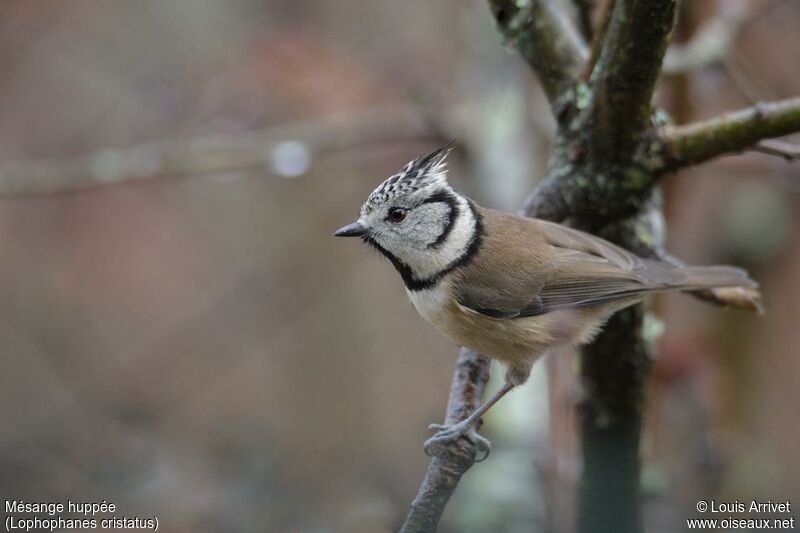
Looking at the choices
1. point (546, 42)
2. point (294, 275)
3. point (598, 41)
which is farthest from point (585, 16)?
point (294, 275)

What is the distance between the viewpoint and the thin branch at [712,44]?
3.46m

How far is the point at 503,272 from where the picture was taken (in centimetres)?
258

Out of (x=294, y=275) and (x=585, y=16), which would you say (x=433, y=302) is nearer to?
(x=585, y=16)

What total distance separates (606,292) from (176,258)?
174 inches

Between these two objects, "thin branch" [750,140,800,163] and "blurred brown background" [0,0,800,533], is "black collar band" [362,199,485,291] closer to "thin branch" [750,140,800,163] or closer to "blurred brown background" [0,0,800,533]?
"blurred brown background" [0,0,800,533]

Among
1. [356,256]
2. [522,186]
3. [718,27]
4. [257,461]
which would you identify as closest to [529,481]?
[257,461]

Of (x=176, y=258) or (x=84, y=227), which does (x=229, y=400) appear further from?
(x=84, y=227)

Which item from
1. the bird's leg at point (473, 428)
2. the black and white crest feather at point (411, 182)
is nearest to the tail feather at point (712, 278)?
the bird's leg at point (473, 428)

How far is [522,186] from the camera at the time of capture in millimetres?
3943

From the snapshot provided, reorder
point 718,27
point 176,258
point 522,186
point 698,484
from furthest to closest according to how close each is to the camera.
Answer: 1. point 176,258
2. point 522,186
3. point 718,27
4. point 698,484

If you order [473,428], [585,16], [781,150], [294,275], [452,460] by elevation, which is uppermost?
[294,275]

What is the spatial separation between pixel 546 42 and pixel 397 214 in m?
0.69

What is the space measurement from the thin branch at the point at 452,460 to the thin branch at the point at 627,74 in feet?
2.14

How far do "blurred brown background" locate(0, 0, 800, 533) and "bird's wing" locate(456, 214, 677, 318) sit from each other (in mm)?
328
